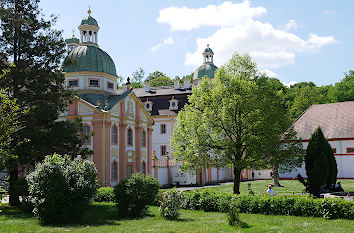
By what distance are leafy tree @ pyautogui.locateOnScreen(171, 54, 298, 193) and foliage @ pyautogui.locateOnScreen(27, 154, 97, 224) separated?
9.96m

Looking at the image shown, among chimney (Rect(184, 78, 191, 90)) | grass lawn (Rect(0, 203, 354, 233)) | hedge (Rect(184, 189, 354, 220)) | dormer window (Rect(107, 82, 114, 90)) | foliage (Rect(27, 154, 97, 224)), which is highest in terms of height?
chimney (Rect(184, 78, 191, 90))

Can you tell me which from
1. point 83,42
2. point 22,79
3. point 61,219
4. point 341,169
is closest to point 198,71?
point 83,42

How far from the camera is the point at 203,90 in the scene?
26.0 metres

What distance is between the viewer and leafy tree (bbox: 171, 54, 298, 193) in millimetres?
24156

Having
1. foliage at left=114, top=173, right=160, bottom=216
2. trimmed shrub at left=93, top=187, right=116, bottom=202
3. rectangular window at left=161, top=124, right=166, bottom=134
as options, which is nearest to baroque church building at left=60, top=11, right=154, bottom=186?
trimmed shrub at left=93, top=187, right=116, bottom=202

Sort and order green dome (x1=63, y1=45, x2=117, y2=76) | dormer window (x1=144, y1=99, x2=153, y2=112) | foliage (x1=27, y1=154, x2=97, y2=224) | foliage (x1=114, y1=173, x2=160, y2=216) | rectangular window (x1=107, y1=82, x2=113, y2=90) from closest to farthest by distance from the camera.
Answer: foliage (x1=27, y1=154, x2=97, y2=224) < foliage (x1=114, y1=173, x2=160, y2=216) < green dome (x1=63, y1=45, x2=117, y2=76) < rectangular window (x1=107, y1=82, x2=113, y2=90) < dormer window (x1=144, y1=99, x2=153, y2=112)

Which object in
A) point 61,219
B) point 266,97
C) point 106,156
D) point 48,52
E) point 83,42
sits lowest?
point 61,219

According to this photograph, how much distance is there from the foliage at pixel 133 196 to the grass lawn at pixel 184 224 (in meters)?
0.58

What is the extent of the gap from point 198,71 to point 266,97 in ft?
128

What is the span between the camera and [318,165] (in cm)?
2264

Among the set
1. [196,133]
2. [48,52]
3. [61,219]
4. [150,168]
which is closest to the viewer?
[61,219]

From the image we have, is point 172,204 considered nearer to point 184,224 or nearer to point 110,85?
point 184,224

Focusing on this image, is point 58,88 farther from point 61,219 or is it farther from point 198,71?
point 198,71

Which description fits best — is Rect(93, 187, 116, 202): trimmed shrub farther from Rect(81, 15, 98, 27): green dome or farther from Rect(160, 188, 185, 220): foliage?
Rect(81, 15, 98, 27): green dome
